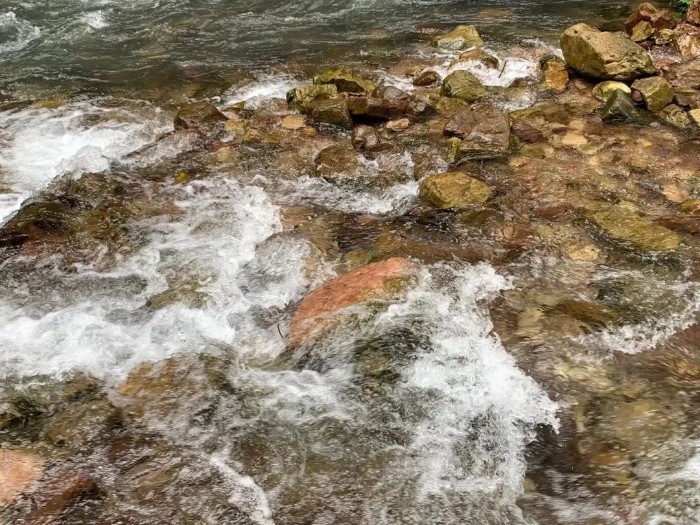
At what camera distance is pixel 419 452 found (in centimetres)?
326

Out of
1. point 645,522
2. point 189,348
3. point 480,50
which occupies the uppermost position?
point 480,50

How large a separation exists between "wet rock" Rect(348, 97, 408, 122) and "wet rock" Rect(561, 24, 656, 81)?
8.66 feet

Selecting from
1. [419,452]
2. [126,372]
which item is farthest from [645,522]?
[126,372]

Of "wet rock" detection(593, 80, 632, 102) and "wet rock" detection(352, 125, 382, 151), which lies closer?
"wet rock" detection(352, 125, 382, 151)

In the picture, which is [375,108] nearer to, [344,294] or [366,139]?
[366,139]

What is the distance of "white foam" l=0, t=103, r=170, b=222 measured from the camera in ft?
20.7

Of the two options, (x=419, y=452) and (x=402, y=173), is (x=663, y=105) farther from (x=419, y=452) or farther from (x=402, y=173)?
(x=419, y=452)

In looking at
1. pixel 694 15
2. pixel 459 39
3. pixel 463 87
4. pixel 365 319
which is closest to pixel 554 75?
pixel 463 87

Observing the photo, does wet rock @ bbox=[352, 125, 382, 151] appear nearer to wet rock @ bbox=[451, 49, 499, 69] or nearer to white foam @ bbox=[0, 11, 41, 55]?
wet rock @ bbox=[451, 49, 499, 69]

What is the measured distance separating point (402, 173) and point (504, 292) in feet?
7.22

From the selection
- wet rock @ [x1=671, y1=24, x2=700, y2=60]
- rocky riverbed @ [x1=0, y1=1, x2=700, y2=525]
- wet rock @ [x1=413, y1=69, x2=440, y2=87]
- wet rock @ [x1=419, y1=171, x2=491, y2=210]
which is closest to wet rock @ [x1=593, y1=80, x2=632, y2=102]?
rocky riverbed @ [x1=0, y1=1, x2=700, y2=525]

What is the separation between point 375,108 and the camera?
279 inches

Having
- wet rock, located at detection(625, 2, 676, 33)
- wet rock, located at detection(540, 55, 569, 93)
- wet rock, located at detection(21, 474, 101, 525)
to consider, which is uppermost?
wet rock, located at detection(625, 2, 676, 33)

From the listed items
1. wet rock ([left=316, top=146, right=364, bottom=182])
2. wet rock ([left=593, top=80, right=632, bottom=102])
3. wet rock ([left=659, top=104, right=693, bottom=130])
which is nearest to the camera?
wet rock ([left=316, top=146, right=364, bottom=182])
